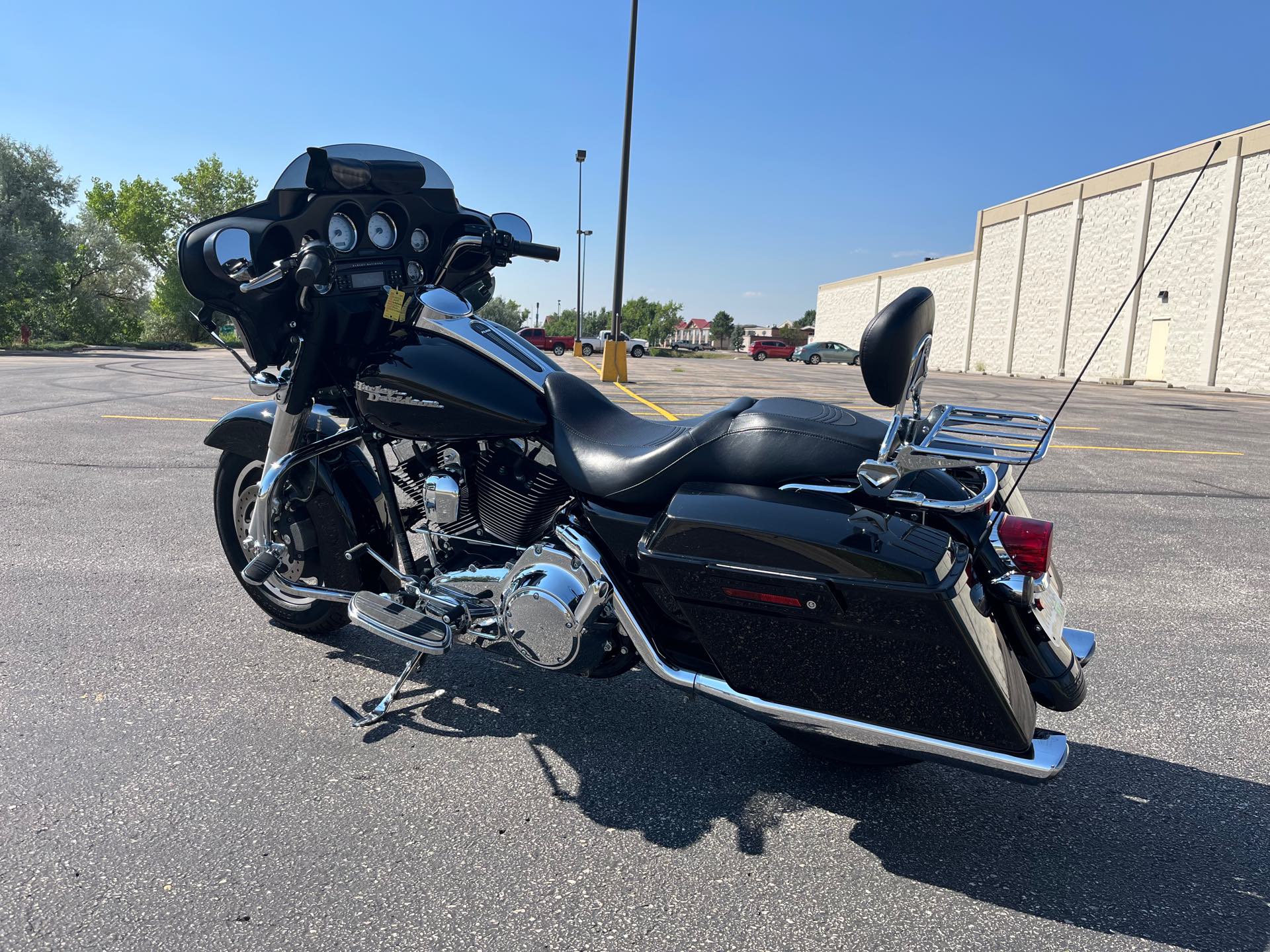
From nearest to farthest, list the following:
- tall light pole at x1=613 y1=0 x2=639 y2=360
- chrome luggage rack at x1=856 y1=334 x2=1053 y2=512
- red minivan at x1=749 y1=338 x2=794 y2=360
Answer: chrome luggage rack at x1=856 y1=334 x2=1053 y2=512 → tall light pole at x1=613 y1=0 x2=639 y2=360 → red minivan at x1=749 y1=338 x2=794 y2=360

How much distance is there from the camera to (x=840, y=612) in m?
1.90

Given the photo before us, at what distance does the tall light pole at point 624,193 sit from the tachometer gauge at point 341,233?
15298mm

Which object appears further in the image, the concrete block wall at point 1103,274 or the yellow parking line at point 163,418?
the concrete block wall at point 1103,274

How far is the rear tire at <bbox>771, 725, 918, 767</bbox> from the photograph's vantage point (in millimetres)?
2393

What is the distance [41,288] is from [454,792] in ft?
125

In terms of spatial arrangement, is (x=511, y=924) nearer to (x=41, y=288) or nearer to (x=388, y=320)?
(x=388, y=320)

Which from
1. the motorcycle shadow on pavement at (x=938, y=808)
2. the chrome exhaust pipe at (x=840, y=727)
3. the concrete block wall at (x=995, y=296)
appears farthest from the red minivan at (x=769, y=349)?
the chrome exhaust pipe at (x=840, y=727)

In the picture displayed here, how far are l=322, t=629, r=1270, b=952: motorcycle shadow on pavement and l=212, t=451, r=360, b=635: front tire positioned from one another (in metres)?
0.56

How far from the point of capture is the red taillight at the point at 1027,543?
6.44ft

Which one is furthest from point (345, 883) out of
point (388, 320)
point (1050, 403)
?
point (1050, 403)

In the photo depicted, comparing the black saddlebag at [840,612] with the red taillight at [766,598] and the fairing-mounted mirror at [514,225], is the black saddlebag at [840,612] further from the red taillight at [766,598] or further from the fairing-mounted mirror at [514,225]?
the fairing-mounted mirror at [514,225]

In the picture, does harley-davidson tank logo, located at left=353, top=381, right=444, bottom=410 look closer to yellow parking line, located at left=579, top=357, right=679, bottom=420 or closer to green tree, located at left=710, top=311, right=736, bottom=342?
yellow parking line, located at left=579, top=357, right=679, bottom=420

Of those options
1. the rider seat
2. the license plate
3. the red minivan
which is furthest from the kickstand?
the red minivan

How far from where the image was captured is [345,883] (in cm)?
202
